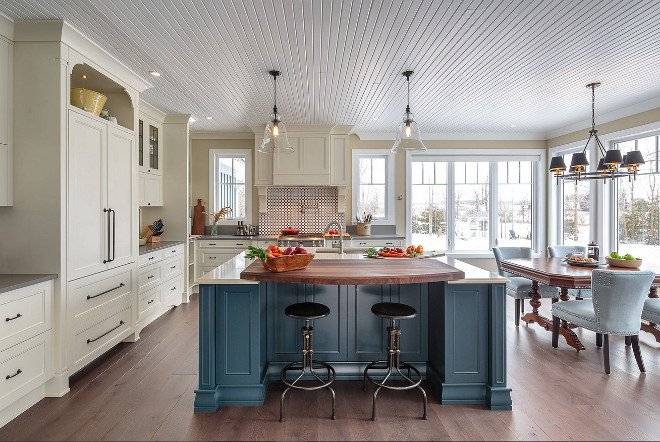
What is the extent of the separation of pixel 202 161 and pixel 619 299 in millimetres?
5888

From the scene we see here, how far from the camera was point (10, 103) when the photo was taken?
260cm

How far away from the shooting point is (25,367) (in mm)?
2359

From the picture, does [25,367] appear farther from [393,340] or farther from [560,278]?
[560,278]

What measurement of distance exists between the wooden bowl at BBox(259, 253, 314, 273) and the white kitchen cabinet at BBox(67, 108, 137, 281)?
1548mm

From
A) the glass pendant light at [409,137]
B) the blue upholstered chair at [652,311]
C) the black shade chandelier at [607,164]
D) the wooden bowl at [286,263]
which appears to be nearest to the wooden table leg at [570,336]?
the blue upholstered chair at [652,311]

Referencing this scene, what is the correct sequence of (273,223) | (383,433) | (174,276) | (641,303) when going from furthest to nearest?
(273,223) < (174,276) < (641,303) < (383,433)

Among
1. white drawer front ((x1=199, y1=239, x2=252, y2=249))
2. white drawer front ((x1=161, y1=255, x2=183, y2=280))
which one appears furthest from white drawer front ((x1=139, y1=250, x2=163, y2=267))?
white drawer front ((x1=199, y1=239, x2=252, y2=249))

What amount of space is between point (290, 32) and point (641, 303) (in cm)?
354

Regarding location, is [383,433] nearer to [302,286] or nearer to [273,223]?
[302,286]

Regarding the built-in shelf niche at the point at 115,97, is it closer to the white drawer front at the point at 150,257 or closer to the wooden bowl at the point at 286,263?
the white drawer front at the point at 150,257

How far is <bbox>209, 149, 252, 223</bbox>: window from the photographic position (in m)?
6.29

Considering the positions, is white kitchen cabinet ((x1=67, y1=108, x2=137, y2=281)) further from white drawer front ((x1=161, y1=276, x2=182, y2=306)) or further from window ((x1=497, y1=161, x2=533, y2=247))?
window ((x1=497, y1=161, x2=533, y2=247))

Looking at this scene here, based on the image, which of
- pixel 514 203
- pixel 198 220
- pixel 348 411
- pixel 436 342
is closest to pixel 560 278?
pixel 436 342

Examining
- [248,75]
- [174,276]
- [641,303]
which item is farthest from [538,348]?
[174,276]
